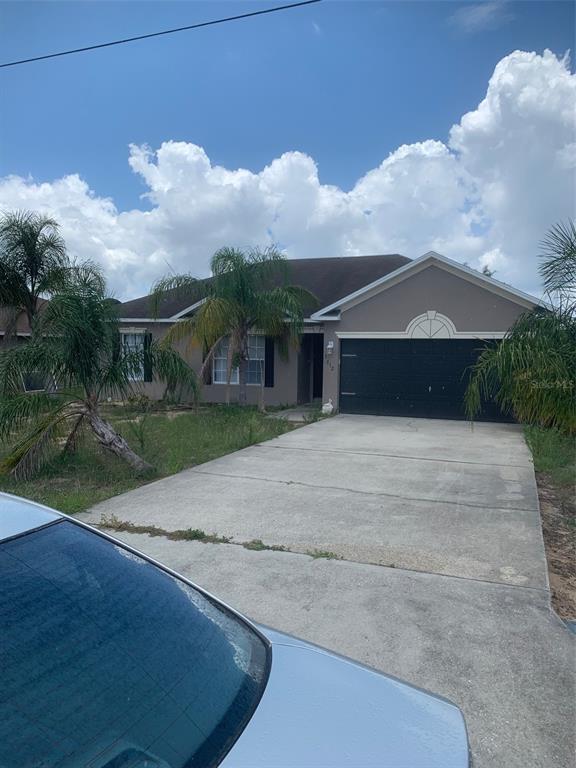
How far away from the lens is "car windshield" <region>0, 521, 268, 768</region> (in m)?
1.34

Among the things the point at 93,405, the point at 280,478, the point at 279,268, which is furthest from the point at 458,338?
the point at 93,405

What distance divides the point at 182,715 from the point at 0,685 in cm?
49

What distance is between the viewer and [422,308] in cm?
1515

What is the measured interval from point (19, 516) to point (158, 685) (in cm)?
79

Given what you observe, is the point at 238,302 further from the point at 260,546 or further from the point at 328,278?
the point at 260,546

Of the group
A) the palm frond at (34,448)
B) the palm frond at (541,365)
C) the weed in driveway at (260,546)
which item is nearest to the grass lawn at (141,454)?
the palm frond at (34,448)

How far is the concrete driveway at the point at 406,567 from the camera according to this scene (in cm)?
313

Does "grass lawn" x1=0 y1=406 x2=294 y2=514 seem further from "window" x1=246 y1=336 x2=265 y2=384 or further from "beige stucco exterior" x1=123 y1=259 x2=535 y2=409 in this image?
"window" x1=246 y1=336 x2=265 y2=384

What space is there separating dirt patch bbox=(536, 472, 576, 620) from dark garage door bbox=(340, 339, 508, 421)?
21.4ft

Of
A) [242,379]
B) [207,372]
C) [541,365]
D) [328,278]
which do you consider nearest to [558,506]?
[541,365]

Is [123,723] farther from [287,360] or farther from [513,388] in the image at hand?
[287,360]

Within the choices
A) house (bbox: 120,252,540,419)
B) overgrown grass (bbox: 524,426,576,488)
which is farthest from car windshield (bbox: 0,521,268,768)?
house (bbox: 120,252,540,419)

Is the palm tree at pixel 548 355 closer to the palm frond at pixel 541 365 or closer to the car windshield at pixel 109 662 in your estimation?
the palm frond at pixel 541 365

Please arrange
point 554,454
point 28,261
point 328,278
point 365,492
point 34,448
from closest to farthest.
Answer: point 365,492 → point 34,448 → point 554,454 → point 28,261 → point 328,278
